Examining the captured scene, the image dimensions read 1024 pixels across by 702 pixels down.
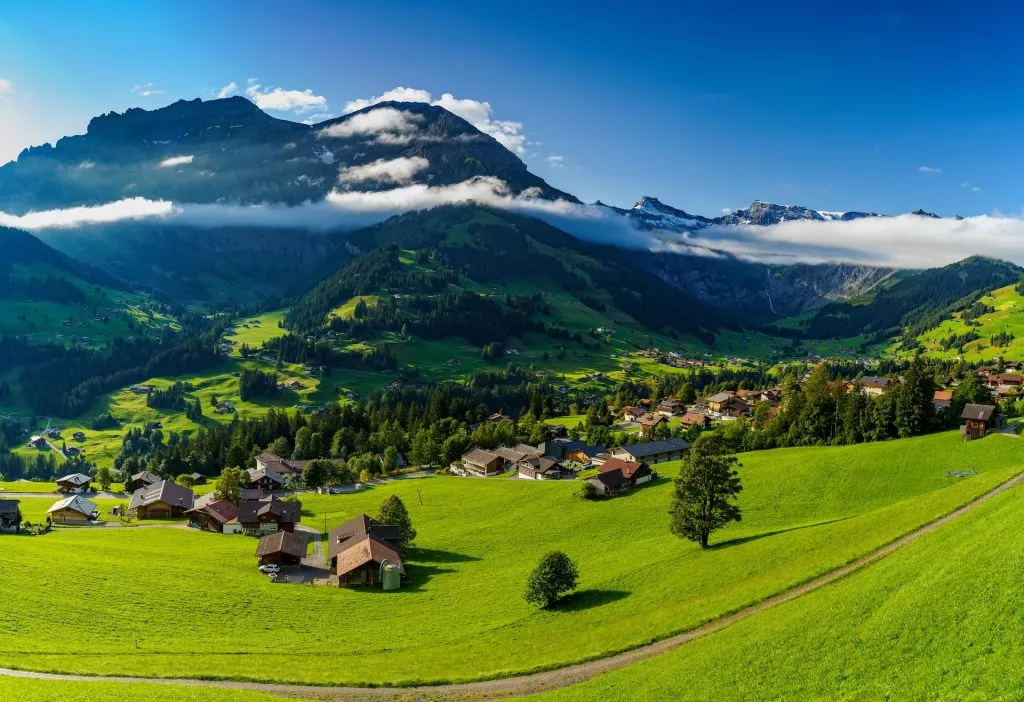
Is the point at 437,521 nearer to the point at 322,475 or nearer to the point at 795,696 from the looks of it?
the point at 322,475

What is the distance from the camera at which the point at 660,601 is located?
5222 cm

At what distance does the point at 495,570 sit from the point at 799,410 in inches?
2789

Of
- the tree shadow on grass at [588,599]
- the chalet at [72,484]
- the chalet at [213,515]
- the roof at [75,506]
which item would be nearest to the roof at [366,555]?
the tree shadow on grass at [588,599]

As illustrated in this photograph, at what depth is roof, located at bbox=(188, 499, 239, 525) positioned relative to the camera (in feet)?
313

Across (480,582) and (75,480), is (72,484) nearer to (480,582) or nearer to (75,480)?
(75,480)

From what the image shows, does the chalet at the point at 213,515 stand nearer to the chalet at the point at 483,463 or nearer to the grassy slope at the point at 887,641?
the chalet at the point at 483,463

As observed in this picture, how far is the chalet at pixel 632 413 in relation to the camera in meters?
179

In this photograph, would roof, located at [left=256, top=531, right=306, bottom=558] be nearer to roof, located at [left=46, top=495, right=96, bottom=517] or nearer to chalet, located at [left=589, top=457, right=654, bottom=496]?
roof, located at [left=46, top=495, right=96, bottom=517]

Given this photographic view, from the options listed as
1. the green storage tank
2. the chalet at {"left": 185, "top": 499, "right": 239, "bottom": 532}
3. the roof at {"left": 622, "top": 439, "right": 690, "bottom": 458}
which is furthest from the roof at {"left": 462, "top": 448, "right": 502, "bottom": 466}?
the green storage tank

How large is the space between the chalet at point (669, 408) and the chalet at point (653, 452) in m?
53.0

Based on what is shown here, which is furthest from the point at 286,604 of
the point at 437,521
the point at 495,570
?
the point at 437,521

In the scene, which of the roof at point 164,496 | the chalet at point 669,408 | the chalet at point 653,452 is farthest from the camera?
the chalet at point 669,408

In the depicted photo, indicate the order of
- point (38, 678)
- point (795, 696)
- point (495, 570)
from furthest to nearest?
1. point (495, 570)
2. point (38, 678)
3. point (795, 696)

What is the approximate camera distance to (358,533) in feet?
259
